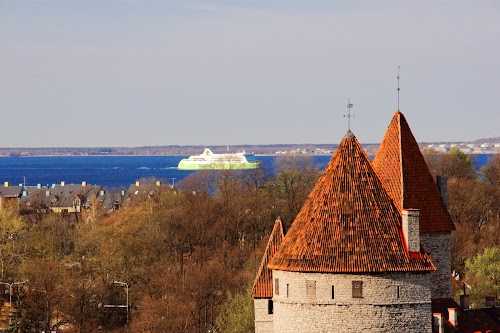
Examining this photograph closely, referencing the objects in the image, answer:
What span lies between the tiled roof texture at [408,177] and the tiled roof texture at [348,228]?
8.85ft

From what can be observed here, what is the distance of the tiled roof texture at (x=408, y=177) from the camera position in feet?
125

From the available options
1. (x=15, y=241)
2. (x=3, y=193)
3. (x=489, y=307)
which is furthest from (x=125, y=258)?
(x=3, y=193)

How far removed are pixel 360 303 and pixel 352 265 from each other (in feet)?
3.54

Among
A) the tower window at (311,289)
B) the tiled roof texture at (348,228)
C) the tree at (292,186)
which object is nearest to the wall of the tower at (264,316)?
the tiled roof texture at (348,228)

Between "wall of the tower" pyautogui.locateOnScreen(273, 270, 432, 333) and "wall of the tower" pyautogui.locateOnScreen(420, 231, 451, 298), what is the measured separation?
4245 millimetres

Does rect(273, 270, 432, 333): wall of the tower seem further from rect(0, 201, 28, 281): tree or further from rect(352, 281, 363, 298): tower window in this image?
rect(0, 201, 28, 281): tree

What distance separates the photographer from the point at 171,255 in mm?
84062

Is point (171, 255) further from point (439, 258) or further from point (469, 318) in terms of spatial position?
point (439, 258)

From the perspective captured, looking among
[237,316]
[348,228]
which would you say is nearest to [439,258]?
[348,228]

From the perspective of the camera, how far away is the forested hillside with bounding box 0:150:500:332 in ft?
215

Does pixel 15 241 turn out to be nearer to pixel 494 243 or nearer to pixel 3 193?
pixel 494 243

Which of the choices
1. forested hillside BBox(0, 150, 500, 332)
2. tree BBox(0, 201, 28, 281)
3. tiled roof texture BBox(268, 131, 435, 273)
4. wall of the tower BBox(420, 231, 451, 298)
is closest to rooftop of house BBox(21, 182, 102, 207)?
forested hillside BBox(0, 150, 500, 332)

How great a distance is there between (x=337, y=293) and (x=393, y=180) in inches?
249

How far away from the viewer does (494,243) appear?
85.9 metres
